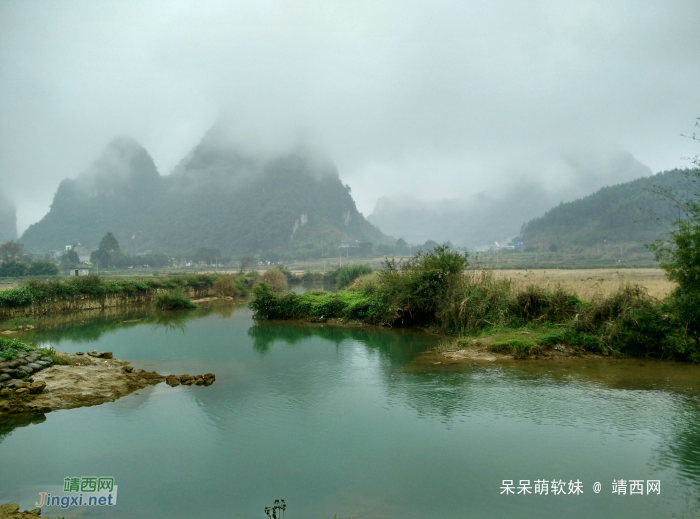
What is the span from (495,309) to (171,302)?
17661mm

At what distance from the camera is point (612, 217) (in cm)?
5738

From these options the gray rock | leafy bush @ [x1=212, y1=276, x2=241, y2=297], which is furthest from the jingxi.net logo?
leafy bush @ [x1=212, y1=276, x2=241, y2=297]

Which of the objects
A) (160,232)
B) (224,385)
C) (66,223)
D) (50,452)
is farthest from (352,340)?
(66,223)

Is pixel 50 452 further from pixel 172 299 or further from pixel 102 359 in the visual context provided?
pixel 172 299

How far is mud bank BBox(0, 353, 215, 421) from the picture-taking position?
25.0ft

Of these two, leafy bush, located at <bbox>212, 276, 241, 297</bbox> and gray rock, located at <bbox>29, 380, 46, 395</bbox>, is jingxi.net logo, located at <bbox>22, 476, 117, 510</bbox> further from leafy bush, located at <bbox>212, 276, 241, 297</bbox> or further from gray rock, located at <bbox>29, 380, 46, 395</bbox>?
leafy bush, located at <bbox>212, 276, 241, 297</bbox>

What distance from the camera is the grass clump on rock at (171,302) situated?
78.6 feet

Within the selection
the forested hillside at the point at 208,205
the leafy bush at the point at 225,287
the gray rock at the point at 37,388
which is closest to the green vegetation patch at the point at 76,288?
the leafy bush at the point at 225,287

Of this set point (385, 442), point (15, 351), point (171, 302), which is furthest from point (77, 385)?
point (171, 302)

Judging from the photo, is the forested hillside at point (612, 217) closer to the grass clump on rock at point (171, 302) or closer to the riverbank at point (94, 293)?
the riverbank at point (94, 293)

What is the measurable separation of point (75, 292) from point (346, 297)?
13481 millimetres

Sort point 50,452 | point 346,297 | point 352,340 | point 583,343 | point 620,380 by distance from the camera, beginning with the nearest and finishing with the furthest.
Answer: point 50,452
point 620,380
point 583,343
point 352,340
point 346,297

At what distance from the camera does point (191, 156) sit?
138m

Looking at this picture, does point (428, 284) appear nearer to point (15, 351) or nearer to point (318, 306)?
point (318, 306)
